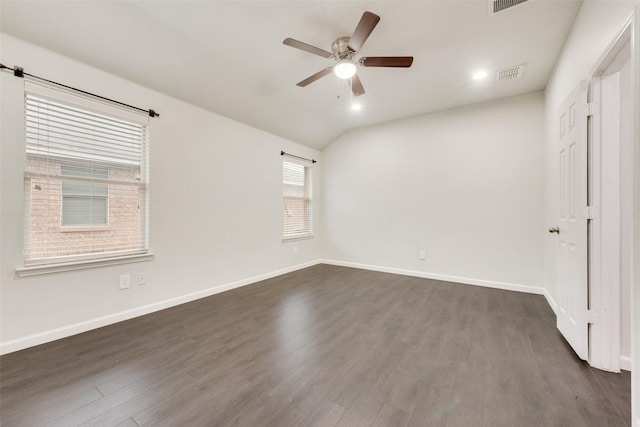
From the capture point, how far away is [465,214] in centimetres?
396

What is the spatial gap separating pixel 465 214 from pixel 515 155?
1067 millimetres

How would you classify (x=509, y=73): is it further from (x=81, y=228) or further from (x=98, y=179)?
(x=81, y=228)

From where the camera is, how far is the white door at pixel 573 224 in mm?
1872

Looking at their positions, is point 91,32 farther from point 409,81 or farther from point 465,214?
point 465,214

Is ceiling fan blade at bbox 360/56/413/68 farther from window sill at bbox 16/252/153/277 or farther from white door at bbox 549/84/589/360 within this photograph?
window sill at bbox 16/252/153/277

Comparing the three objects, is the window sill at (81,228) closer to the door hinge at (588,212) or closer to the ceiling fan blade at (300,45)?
the ceiling fan blade at (300,45)

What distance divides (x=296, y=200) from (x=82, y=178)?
3.26 metres

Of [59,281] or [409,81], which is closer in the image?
[59,281]

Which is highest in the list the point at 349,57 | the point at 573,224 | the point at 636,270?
the point at 349,57

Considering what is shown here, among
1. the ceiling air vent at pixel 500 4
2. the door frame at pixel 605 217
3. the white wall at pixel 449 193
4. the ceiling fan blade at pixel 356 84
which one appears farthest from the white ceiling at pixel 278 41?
the door frame at pixel 605 217

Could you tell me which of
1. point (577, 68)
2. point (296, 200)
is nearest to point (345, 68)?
point (577, 68)

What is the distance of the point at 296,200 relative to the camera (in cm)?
509

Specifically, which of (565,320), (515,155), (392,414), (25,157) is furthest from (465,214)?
(25,157)

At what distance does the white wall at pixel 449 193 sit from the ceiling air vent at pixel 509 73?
2.15 ft
